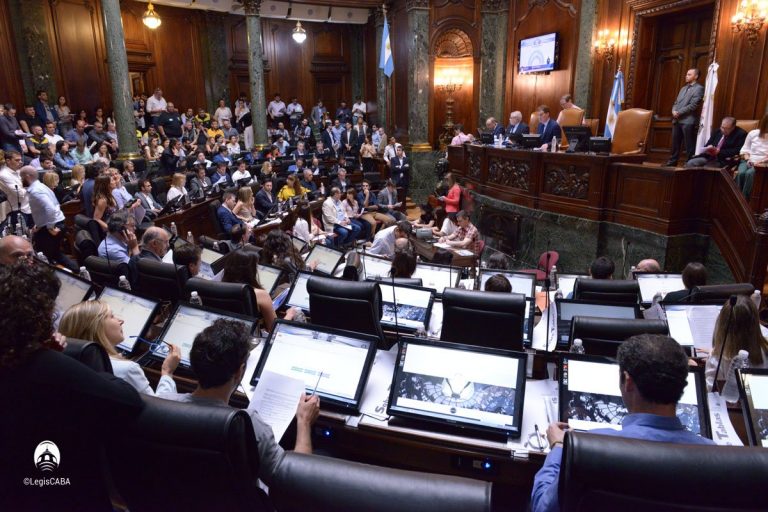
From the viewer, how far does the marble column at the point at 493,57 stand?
12.6m

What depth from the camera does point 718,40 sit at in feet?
26.2

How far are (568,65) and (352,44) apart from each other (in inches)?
312

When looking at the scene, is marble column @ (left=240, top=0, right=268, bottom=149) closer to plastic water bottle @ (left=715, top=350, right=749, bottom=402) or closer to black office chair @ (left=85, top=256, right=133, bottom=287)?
black office chair @ (left=85, top=256, right=133, bottom=287)

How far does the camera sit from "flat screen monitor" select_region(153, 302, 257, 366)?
2.80 meters

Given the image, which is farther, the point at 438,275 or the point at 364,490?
the point at 438,275

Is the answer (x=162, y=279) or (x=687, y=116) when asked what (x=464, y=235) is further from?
(x=162, y=279)

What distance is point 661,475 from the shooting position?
121 centimetres

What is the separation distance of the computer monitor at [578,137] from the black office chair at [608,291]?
4.36 metres

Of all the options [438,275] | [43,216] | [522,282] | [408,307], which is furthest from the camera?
[43,216]

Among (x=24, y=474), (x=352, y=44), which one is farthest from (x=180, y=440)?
(x=352, y=44)

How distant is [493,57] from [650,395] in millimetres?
12351

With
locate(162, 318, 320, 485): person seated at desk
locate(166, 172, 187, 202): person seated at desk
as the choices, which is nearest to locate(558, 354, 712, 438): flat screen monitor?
locate(162, 318, 320, 485): person seated at desk

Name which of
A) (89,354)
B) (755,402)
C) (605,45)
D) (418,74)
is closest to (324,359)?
(89,354)

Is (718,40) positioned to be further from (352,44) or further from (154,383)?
(352,44)
